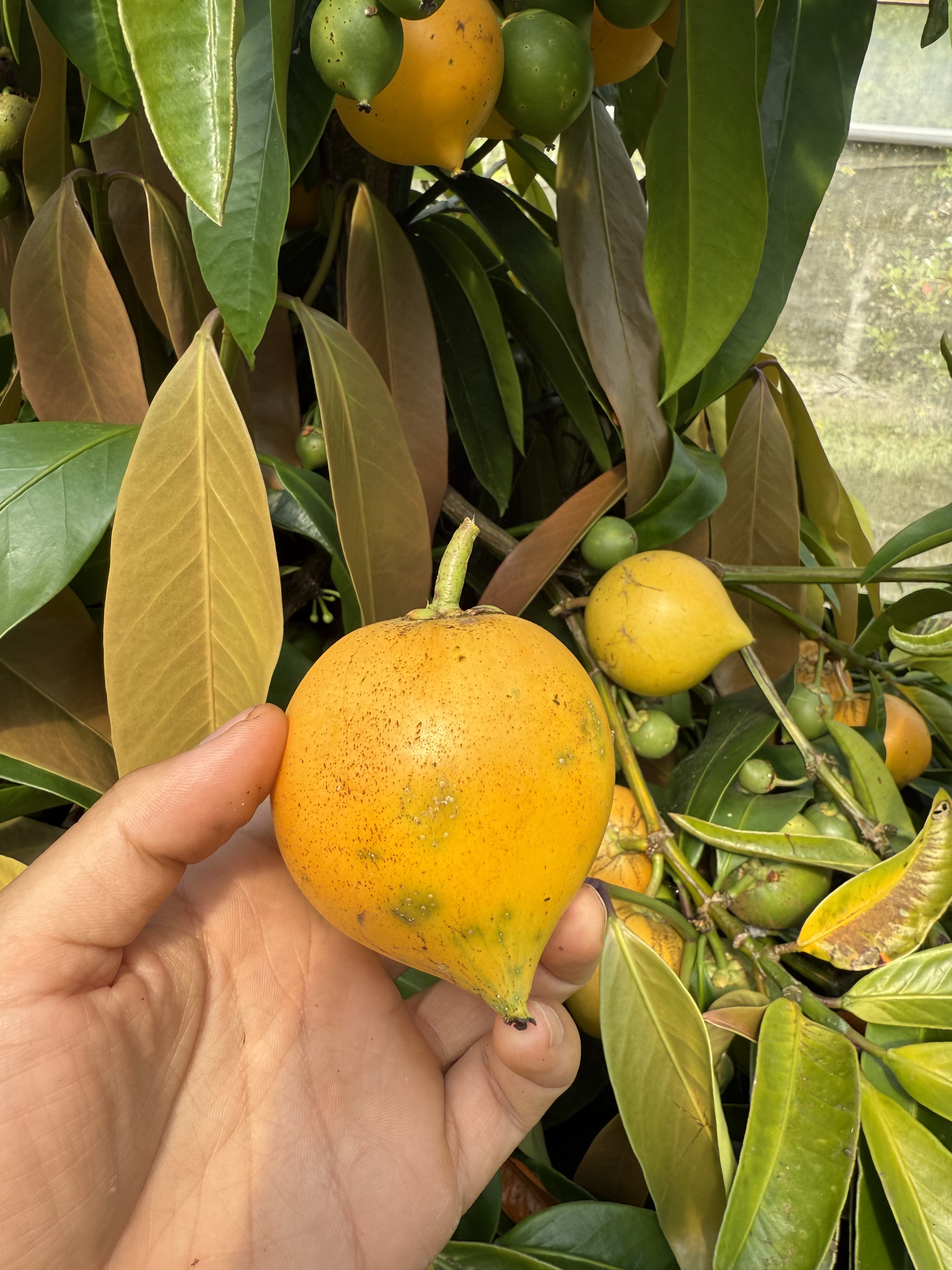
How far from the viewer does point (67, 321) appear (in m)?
0.54

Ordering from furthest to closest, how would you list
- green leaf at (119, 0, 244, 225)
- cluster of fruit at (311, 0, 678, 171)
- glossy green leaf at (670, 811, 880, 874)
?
1. glossy green leaf at (670, 811, 880, 874)
2. cluster of fruit at (311, 0, 678, 171)
3. green leaf at (119, 0, 244, 225)

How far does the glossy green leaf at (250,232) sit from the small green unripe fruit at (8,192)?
29 centimetres

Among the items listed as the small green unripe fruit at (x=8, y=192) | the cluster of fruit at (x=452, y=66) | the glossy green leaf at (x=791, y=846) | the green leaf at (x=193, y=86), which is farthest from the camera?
the small green unripe fruit at (x=8, y=192)

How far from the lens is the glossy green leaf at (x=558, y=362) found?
0.66m

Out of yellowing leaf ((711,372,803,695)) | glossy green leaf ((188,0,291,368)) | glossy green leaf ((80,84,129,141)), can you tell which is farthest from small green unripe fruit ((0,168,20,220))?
yellowing leaf ((711,372,803,695))

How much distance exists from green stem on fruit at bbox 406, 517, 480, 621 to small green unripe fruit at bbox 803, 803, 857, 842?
0.29m

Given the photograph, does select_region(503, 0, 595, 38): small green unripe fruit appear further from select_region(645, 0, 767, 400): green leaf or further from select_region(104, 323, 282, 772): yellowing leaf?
select_region(104, 323, 282, 772): yellowing leaf

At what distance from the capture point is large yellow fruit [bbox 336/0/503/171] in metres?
0.44

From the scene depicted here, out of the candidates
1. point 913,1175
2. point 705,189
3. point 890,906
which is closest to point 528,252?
point 705,189

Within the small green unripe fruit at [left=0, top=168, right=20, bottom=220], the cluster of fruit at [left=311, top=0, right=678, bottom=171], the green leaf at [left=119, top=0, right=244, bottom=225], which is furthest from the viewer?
the small green unripe fruit at [left=0, top=168, right=20, bottom=220]

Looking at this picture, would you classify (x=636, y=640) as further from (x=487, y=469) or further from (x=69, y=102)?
(x=69, y=102)

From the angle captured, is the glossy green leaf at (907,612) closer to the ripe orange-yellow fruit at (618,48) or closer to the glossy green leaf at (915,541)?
the glossy green leaf at (915,541)

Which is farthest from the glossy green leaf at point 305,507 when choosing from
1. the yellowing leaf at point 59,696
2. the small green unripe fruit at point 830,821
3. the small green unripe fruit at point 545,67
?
the small green unripe fruit at point 830,821

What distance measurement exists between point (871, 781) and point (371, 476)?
1.19 ft
